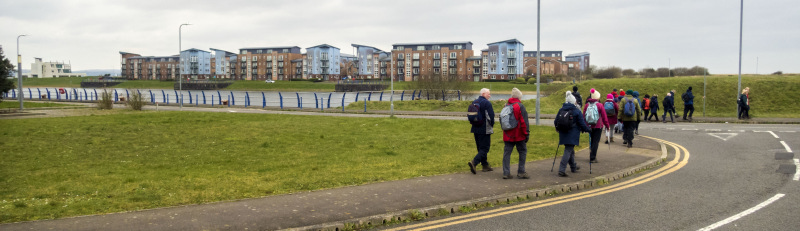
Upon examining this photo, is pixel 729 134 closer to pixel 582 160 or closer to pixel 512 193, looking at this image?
pixel 582 160

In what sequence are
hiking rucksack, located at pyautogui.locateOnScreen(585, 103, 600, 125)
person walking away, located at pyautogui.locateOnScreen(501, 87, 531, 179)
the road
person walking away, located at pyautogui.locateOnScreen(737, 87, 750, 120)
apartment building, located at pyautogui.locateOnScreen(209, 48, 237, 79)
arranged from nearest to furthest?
the road < person walking away, located at pyautogui.locateOnScreen(501, 87, 531, 179) < hiking rucksack, located at pyautogui.locateOnScreen(585, 103, 600, 125) < person walking away, located at pyautogui.locateOnScreen(737, 87, 750, 120) < apartment building, located at pyautogui.locateOnScreen(209, 48, 237, 79)

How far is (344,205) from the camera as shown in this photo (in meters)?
7.15

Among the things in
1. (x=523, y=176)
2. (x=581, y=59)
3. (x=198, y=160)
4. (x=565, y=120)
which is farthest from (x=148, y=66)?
(x=565, y=120)

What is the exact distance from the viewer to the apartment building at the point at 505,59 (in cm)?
11562

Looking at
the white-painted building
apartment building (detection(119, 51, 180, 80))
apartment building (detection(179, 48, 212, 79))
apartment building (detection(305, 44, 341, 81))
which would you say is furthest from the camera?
the white-painted building

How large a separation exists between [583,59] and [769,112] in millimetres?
127353

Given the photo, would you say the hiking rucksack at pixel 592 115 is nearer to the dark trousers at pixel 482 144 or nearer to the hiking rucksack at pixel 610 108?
the dark trousers at pixel 482 144

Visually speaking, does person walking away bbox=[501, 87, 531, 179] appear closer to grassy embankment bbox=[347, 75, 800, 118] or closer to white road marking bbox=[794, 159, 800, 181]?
white road marking bbox=[794, 159, 800, 181]

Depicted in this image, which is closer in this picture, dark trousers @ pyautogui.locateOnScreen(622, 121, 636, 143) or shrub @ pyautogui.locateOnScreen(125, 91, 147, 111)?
dark trousers @ pyautogui.locateOnScreen(622, 121, 636, 143)

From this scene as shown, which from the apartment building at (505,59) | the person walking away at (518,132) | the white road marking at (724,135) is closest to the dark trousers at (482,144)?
the person walking away at (518,132)

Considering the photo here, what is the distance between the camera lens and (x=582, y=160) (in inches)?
458

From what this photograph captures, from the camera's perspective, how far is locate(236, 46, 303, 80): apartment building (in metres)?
139

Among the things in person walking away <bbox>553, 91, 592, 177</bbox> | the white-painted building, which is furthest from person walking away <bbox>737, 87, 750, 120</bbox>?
the white-painted building

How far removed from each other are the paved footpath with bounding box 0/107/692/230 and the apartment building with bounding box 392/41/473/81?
364 ft
